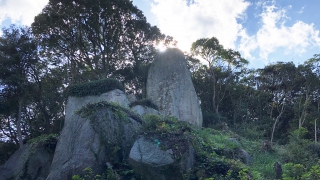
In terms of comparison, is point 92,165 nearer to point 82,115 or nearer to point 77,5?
point 82,115

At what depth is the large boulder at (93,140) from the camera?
12.1m

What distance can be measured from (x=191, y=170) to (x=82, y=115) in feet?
16.4

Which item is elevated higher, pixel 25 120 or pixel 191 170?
pixel 25 120

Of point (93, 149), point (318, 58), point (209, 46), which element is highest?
point (209, 46)

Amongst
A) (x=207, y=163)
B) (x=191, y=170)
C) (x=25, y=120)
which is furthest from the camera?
(x=25, y=120)

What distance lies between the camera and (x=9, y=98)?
23344 mm

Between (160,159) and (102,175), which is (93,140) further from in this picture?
(160,159)

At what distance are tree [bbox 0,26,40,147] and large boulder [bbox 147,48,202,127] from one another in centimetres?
893

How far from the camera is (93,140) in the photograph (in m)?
12.5

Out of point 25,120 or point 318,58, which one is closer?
point 25,120

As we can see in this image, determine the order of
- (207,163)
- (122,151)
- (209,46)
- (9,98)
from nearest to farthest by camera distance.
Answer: (207,163) < (122,151) < (9,98) < (209,46)

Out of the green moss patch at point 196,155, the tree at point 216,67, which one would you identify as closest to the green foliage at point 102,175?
the green moss patch at point 196,155

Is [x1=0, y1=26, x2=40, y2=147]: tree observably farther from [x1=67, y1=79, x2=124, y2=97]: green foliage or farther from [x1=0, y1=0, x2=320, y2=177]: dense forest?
[x1=67, y1=79, x2=124, y2=97]: green foliage

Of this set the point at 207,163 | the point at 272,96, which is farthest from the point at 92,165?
the point at 272,96
